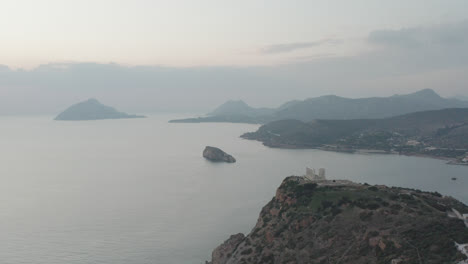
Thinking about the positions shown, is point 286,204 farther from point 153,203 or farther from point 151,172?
point 151,172

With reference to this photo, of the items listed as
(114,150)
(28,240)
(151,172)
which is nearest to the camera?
(28,240)

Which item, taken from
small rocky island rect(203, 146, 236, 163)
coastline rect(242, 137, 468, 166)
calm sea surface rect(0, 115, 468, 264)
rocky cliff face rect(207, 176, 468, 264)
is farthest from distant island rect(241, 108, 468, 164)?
rocky cliff face rect(207, 176, 468, 264)

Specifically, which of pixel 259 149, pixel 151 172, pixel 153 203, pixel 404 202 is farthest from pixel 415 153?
pixel 404 202

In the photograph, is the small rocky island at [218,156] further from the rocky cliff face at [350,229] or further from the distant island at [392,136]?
the rocky cliff face at [350,229]

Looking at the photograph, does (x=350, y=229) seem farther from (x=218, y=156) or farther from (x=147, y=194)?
(x=218, y=156)

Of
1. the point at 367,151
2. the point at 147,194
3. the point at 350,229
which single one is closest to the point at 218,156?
the point at 147,194
